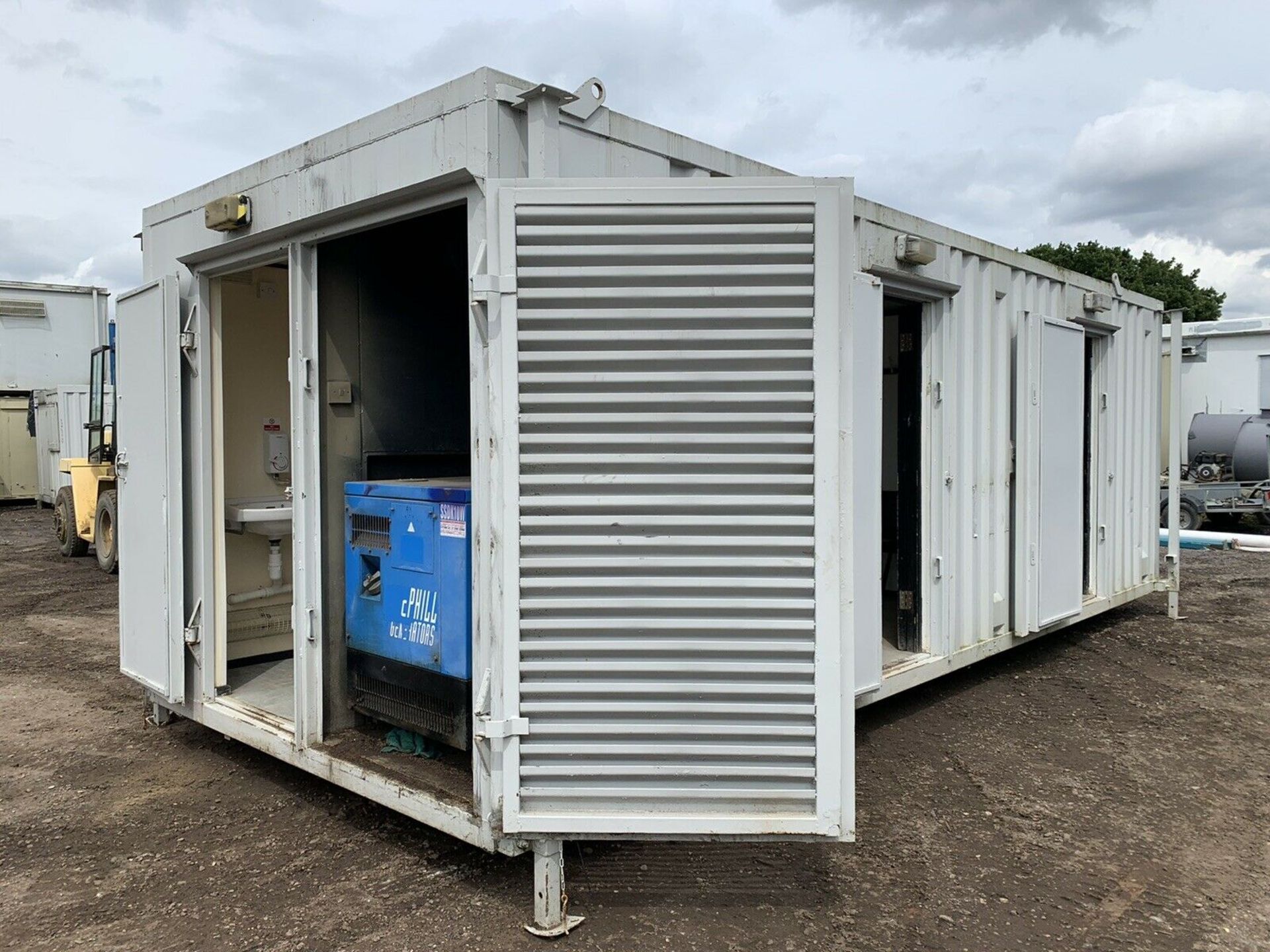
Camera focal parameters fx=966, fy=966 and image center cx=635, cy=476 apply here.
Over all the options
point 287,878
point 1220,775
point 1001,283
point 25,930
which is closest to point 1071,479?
point 1001,283

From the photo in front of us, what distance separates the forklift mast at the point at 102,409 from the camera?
1003 cm

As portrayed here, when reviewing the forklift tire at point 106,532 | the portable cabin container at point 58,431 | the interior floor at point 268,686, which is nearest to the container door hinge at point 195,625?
the interior floor at point 268,686

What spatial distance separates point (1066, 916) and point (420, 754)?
92.9 inches

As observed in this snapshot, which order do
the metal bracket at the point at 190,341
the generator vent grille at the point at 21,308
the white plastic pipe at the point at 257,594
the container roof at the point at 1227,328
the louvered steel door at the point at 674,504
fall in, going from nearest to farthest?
the louvered steel door at the point at 674,504 < the metal bracket at the point at 190,341 < the white plastic pipe at the point at 257,594 < the container roof at the point at 1227,328 < the generator vent grille at the point at 21,308

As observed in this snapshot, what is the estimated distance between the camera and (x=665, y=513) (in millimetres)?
2881

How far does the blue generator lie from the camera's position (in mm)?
3453

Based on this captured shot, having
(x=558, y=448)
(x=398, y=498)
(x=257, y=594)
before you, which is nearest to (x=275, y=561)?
(x=257, y=594)

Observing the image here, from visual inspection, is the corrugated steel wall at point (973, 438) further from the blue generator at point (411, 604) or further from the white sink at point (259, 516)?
the white sink at point (259, 516)

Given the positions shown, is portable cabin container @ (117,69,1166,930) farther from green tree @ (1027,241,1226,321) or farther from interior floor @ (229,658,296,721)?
green tree @ (1027,241,1226,321)

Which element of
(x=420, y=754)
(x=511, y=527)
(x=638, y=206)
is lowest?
(x=420, y=754)

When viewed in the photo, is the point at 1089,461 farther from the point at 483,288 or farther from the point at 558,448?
the point at 483,288

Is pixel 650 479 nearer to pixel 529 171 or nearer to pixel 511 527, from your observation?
pixel 511 527

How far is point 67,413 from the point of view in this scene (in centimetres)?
1584

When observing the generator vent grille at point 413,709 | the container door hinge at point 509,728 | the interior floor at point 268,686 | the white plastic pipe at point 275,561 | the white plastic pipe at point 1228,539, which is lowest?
the interior floor at point 268,686
